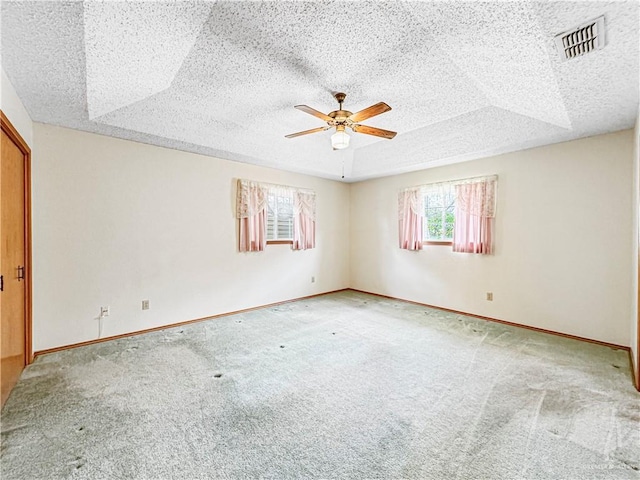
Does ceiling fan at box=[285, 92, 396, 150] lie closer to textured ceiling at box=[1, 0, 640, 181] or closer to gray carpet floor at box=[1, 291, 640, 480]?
textured ceiling at box=[1, 0, 640, 181]

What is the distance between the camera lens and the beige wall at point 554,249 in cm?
328

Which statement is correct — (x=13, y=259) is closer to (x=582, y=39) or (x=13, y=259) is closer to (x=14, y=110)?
(x=14, y=110)

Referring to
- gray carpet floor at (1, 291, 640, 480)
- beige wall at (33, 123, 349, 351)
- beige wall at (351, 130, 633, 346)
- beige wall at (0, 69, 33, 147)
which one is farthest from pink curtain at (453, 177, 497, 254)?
beige wall at (0, 69, 33, 147)

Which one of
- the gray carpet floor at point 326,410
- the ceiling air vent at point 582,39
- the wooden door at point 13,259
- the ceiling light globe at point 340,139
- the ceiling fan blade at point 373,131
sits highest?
the ceiling air vent at point 582,39

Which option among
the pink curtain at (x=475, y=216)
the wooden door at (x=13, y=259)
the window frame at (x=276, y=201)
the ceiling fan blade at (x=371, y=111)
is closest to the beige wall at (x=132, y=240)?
the window frame at (x=276, y=201)

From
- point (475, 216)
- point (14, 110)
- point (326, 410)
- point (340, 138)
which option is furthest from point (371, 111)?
point (14, 110)

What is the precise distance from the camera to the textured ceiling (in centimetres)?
171

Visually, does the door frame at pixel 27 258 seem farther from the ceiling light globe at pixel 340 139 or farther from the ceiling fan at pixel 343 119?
the ceiling light globe at pixel 340 139

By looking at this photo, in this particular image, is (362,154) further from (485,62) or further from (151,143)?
(151,143)

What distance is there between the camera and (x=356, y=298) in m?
5.55

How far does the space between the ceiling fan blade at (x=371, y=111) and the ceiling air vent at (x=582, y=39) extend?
1.09 m

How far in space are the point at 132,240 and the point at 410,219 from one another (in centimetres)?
417

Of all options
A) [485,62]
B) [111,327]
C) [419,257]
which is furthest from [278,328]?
[485,62]

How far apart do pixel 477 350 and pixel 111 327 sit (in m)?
4.14
